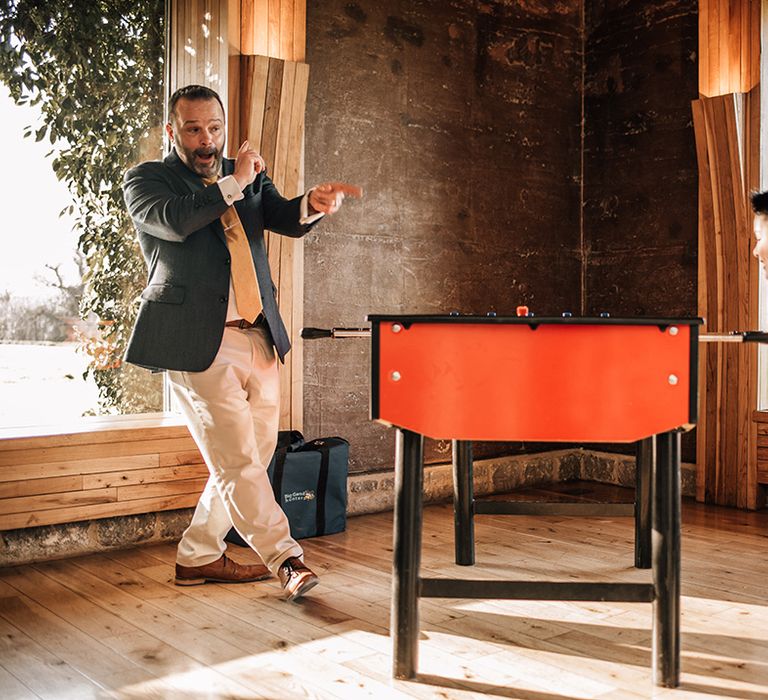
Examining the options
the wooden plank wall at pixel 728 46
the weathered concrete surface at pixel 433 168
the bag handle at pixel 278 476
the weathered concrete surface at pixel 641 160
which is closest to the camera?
the bag handle at pixel 278 476

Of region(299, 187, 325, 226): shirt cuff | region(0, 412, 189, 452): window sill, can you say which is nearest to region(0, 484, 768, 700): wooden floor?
region(0, 412, 189, 452): window sill

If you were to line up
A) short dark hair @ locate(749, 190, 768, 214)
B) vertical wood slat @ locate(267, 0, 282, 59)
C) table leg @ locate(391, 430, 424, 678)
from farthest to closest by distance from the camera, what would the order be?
vertical wood slat @ locate(267, 0, 282, 59), short dark hair @ locate(749, 190, 768, 214), table leg @ locate(391, 430, 424, 678)

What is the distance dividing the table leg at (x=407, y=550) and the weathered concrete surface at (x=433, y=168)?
2200mm

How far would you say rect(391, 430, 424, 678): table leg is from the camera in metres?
2.56

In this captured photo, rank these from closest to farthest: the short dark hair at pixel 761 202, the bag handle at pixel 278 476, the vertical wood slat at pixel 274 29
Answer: the short dark hair at pixel 761 202
the bag handle at pixel 278 476
the vertical wood slat at pixel 274 29

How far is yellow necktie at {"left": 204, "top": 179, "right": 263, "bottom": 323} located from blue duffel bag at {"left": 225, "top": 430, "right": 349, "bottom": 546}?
1056 millimetres

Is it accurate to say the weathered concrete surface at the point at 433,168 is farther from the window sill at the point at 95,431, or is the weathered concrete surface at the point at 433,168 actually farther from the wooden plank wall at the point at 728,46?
the wooden plank wall at the point at 728,46

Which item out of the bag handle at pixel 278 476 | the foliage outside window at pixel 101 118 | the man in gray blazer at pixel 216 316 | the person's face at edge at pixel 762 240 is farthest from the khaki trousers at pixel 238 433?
the person's face at edge at pixel 762 240

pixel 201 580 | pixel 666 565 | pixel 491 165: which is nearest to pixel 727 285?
pixel 491 165

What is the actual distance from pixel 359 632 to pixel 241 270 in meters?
1.33

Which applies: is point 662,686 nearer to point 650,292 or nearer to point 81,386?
point 81,386

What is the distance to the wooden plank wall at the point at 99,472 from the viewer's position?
12.2ft

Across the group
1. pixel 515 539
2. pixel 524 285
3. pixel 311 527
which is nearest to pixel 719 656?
pixel 515 539

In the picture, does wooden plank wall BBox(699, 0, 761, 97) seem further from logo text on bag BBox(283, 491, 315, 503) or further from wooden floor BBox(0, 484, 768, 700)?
logo text on bag BBox(283, 491, 315, 503)
